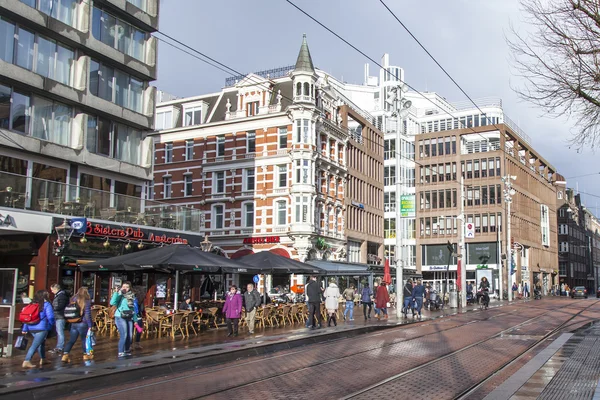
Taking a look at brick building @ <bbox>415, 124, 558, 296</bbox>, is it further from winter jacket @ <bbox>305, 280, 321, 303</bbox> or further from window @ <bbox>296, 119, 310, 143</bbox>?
winter jacket @ <bbox>305, 280, 321, 303</bbox>

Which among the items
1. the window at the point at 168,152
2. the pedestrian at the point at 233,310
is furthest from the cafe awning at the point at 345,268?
the window at the point at 168,152

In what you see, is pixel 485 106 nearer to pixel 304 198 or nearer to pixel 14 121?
pixel 304 198

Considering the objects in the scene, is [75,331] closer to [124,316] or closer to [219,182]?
[124,316]

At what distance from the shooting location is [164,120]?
57125 mm

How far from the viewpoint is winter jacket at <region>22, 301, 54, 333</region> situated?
13.0 metres

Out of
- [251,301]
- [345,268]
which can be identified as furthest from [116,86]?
[345,268]

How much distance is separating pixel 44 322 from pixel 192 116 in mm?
44282

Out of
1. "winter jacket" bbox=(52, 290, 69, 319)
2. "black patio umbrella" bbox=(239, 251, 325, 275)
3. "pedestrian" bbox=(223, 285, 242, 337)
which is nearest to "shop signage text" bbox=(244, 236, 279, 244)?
"black patio umbrella" bbox=(239, 251, 325, 275)

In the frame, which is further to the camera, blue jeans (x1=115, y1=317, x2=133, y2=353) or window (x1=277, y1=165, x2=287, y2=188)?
window (x1=277, y1=165, x2=287, y2=188)

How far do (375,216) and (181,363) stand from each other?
50.5m

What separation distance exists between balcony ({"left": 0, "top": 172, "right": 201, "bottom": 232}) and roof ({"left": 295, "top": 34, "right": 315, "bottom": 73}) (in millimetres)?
21803

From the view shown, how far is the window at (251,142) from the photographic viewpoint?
51156 mm

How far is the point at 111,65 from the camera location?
2777 centimetres

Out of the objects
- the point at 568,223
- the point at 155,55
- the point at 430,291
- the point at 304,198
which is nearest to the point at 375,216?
the point at 304,198
